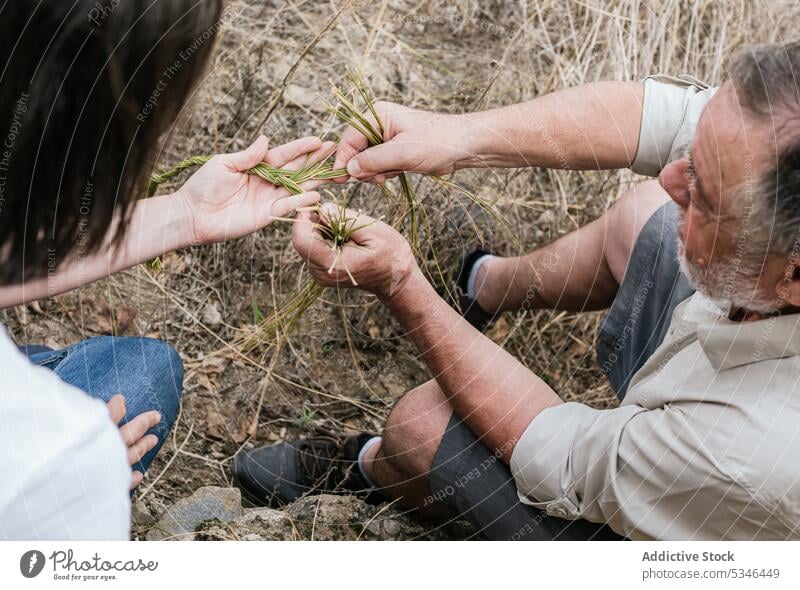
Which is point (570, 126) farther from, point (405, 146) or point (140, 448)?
point (140, 448)

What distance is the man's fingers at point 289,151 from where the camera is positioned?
1.08 m

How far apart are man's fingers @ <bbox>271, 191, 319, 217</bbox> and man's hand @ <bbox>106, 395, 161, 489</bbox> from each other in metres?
0.30

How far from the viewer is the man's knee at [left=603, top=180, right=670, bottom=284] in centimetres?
119

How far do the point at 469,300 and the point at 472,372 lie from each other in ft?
1.62

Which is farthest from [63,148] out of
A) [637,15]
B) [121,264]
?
[637,15]

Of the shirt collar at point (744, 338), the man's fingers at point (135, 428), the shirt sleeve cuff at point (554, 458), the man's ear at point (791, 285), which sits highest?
the man's ear at point (791, 285)

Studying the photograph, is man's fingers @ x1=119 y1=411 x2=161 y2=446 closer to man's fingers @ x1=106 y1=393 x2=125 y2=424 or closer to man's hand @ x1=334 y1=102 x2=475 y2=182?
man's fingers @ x1=106 y1=393 x2=125 y2=424

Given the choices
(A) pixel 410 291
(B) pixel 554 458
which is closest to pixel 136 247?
(A) pixel 410 291

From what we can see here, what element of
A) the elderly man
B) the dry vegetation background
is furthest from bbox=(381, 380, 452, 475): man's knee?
the dry vegetation background

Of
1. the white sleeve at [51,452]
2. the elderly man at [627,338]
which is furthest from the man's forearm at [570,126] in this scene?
the white sleeve at [51,452]

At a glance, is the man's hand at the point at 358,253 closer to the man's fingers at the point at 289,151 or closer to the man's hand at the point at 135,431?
the man's fingers at the point at 289,151

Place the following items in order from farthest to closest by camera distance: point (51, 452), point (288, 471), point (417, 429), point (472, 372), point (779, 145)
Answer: point (288, 471)
point (417, 429)
point (472, 372)
point (779, 145)
point (51, 452)

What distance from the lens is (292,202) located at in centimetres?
101

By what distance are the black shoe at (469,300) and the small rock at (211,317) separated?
457 mm
